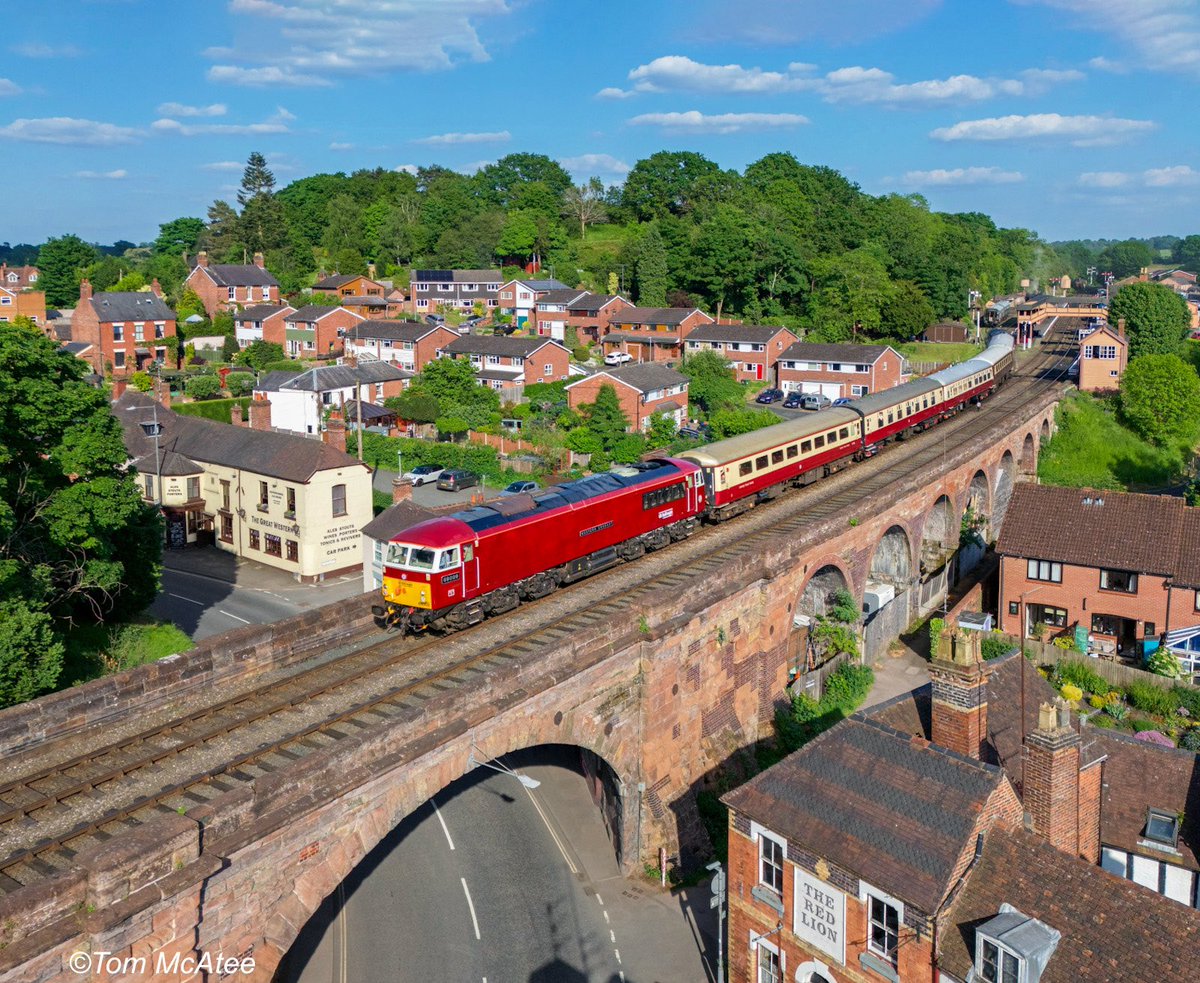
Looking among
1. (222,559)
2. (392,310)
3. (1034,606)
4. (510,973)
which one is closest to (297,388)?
(222,559)

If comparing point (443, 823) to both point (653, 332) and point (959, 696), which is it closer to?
point (959, 696)

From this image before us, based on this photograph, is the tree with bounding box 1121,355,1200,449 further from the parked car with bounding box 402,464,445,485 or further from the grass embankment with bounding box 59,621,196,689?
the grass embankment with bounding box 59,621,196,689

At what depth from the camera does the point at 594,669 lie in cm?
2172

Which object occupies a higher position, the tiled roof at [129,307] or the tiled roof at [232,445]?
the tiled roof at [129,307]

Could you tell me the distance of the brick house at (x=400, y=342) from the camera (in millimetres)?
80438

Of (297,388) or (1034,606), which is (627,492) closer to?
(1034,606)

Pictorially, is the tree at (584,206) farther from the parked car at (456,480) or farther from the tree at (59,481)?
the tree at (59,481)

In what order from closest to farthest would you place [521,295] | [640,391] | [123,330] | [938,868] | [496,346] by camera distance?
1. [938,868]
2. [640,391]
3. [496,346]
4. [123,330]
5. [521,295]

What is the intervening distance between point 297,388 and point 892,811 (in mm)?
56597

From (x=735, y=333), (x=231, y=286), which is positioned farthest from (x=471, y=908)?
(x=231, y=286)

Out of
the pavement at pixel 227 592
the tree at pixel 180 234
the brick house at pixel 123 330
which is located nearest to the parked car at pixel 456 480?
the pavement at pixel 227 592

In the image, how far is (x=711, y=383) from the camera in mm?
73562

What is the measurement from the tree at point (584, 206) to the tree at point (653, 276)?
29.4 metres

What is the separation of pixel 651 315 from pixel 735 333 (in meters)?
10.7
